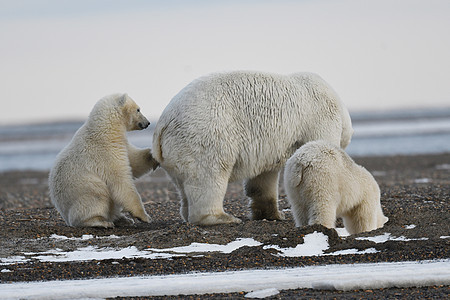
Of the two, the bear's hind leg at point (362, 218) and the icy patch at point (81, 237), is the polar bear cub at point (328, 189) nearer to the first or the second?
the bear's hind leg at point (362, 218)

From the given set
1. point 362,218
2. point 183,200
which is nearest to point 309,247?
point 362,218

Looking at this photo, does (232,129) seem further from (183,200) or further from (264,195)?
(264,195)

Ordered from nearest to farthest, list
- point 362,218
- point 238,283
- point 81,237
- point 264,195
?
point 238,283 < point 362,218 < point 81,237 < point 264,195

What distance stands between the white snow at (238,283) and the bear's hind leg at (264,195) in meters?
3.35

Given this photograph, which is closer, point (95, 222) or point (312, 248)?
point (312, 248)

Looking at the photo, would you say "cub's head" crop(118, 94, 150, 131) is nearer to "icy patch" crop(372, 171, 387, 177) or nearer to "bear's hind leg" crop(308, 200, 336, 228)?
"bear's hind leg" crop(308, 200, 336, 228)

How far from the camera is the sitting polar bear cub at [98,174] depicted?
7.75 m

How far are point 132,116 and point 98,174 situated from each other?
823 millimetres

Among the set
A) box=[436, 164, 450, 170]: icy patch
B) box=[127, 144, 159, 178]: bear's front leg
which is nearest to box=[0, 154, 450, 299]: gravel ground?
box=[127, 144, 159, 178]: bear's front leg

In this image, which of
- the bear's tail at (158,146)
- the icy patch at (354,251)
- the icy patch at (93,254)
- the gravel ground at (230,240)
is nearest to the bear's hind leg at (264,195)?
the gravel ground at (230,240)

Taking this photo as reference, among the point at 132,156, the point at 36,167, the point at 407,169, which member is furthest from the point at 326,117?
the point at 36,167

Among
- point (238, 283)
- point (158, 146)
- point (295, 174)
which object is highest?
point (158, 146)

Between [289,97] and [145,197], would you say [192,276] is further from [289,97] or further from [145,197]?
[145,197]

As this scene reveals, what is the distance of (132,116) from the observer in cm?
820
